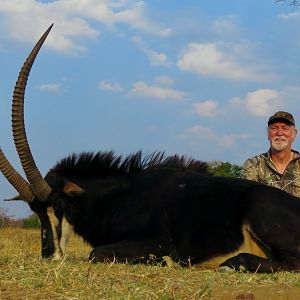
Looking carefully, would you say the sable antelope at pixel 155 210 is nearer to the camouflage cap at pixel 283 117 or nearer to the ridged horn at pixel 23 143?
the ridged horn at pixel 23 143

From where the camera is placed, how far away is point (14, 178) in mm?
6238

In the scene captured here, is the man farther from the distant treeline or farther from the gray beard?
the distant treeline

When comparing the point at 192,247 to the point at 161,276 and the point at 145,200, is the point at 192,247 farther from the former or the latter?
the point at 161,276

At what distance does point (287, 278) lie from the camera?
4566 mm

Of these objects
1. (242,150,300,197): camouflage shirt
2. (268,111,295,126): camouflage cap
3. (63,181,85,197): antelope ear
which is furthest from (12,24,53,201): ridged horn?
(268,111,295,126): camouflage cap

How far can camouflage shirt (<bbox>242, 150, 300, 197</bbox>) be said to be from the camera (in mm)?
7426

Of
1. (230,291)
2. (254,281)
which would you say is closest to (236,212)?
(254,281)

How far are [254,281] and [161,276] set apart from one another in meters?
0.64

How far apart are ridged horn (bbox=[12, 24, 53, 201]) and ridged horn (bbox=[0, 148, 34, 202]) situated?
0.09 meters

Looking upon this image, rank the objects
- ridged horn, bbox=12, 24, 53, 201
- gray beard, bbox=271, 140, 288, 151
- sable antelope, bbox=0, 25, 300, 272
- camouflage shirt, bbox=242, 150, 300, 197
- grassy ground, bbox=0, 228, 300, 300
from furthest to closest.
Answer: camouflage shirt, bbox=242, 150, 300, 197
gray beard, bbox=271, 140, 288, 151
ridged horn, bbox=12, 24, 53, 201
sable antelope, bbox=0, 25, 300, 272
grassy ground, bbox=0, 228, 300, 300

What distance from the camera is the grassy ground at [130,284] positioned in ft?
11.7

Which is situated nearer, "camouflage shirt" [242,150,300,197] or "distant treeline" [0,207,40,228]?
"camouflage shirt" [242,150,300,197]

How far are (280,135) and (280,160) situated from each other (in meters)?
0.33

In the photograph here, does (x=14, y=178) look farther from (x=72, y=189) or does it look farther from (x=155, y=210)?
(x=155, y=210)
